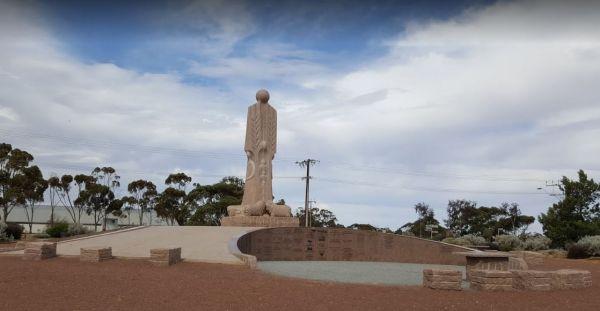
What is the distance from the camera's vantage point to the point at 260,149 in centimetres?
2659

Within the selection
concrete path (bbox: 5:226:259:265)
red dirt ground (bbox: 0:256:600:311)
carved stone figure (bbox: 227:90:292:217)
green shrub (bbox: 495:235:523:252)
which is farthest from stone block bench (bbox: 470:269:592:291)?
green shrub (bbox: 495:235:523:252)

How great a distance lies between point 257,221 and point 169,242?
Result: 5.50m

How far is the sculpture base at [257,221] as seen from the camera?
24.4 meters

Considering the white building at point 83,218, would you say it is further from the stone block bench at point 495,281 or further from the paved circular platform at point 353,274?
the stone block bench at point 495,281

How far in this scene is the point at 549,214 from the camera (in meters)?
35.4

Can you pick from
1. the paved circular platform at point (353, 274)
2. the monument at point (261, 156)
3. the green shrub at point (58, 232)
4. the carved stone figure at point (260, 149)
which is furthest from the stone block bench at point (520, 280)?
the green shrub at point (58, 232)

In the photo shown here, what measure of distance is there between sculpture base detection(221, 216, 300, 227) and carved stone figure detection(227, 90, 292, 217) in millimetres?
1289

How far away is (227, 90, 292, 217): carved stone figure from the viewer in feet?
86.4

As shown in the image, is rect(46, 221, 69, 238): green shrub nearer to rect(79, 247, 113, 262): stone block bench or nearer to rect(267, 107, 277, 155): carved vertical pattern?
rect(267, 107, 277, 155): carved vertical pattern

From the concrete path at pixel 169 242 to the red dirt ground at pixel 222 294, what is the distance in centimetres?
354

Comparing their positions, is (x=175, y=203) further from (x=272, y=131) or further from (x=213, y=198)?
(x=272, y=131)

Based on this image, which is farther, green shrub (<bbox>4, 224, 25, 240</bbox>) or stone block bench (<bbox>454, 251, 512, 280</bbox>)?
green shrub (<bbox>4, 224, 25, 240</bbox>)

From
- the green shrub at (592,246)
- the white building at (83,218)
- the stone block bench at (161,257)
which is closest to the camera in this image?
the stone block bench at (161,257)

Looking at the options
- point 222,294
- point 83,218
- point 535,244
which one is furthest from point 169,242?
point 83,218
